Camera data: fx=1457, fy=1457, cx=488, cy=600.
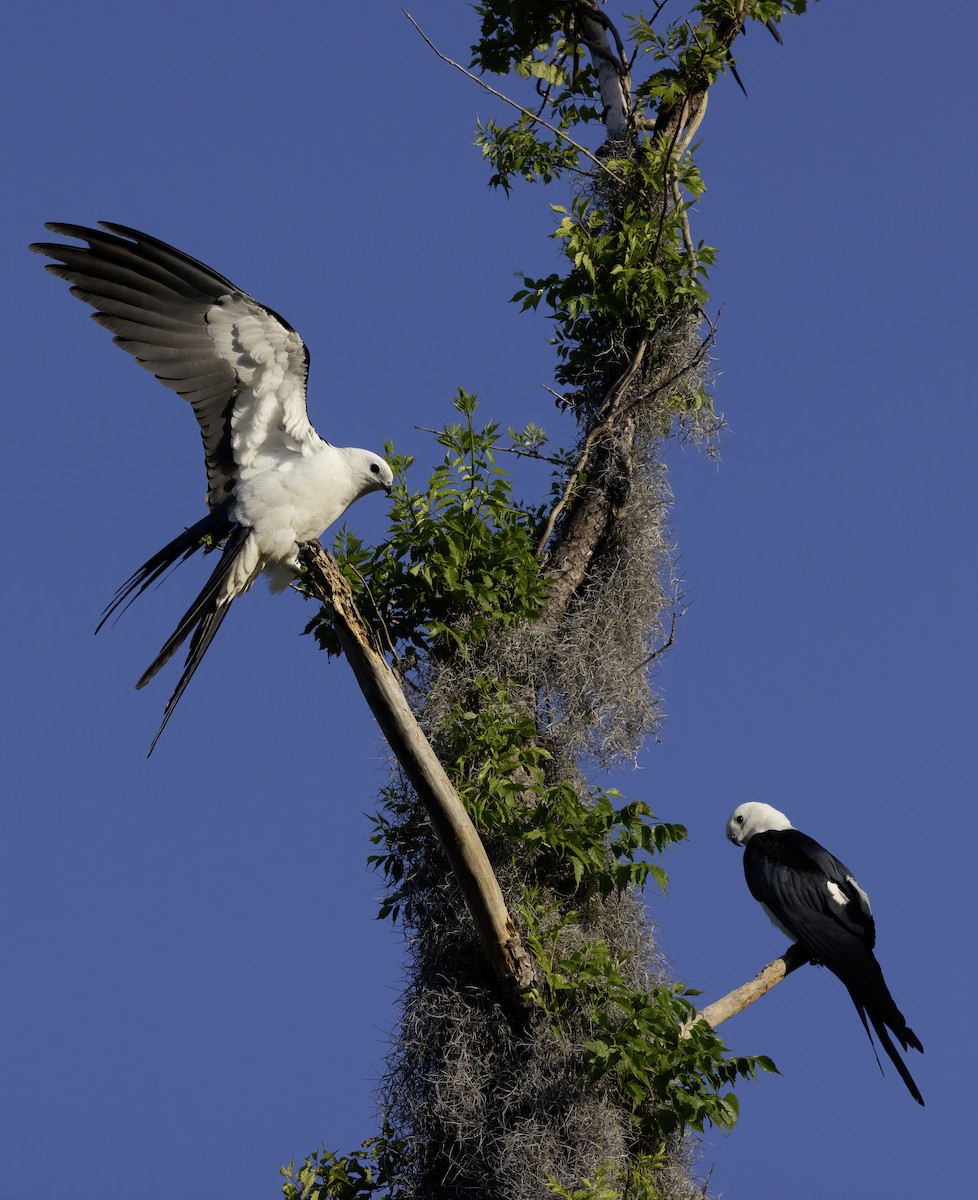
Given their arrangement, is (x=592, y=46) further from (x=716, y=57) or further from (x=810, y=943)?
(x=810, y=943)

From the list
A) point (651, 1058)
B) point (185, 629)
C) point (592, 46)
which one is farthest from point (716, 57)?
point (651, 1058)

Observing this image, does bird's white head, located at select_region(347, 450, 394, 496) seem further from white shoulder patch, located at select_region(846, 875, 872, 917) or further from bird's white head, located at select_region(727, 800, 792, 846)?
white shoulder patch, located at select_region(846, 875, 872, 917)

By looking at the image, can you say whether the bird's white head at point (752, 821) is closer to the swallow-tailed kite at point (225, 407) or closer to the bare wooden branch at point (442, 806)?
the bare wooden branch at point (442, 806)

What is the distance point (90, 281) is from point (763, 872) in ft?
9.70

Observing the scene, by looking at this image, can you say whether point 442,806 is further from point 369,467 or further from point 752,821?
point 752,821

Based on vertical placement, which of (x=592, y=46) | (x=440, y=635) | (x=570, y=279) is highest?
(x=592, y=46)

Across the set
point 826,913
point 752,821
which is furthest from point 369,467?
point 826,913

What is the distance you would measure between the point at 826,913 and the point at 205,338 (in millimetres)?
2724

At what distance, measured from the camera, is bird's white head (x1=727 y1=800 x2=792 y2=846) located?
538cm

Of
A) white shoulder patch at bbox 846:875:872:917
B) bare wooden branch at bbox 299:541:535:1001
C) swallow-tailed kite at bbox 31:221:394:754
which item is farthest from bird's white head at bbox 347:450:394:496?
white shoulder patch at bbox 846:875:872:917

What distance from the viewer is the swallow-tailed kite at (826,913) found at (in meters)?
4.55

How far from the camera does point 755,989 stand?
4449 millimetres

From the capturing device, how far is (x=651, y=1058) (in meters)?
3.98

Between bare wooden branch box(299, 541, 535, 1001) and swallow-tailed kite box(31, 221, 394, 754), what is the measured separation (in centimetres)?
53
